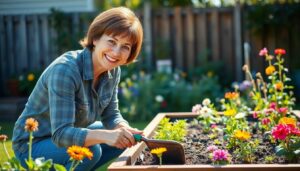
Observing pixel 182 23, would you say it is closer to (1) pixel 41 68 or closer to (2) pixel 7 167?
(1) pixel 41 68

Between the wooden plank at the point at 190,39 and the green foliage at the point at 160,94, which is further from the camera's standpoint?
the wooden plank at the point at 190,39

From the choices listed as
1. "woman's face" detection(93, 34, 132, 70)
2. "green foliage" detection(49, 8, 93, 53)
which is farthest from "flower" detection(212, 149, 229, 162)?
"green foliage" detection(49, 8, 93, 53)

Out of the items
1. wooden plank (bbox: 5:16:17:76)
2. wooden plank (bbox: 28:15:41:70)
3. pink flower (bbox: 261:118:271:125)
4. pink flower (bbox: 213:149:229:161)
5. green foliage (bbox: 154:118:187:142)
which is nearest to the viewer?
pink flower (bbox: 213:149:229:161)

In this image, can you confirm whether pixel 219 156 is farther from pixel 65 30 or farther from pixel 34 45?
pixel 34 45

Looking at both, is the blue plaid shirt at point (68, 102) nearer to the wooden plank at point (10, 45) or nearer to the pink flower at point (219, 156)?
the pink flower at point (219, 156)

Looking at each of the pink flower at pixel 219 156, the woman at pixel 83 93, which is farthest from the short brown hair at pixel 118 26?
the pink flower at pixel 219 156

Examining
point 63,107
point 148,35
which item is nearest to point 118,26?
point 63,107

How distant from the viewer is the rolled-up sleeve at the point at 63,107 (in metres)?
2.36

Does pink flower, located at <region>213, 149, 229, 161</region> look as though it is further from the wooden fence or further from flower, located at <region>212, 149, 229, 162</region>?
the wooden fence

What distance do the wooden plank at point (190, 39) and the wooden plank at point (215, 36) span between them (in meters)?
0.31

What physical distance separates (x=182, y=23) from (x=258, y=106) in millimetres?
4441

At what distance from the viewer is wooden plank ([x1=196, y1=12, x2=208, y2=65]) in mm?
8047

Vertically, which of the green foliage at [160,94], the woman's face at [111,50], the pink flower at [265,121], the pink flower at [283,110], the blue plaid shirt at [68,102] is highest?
the woman's face at [111,50]

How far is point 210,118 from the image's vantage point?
3.62m
